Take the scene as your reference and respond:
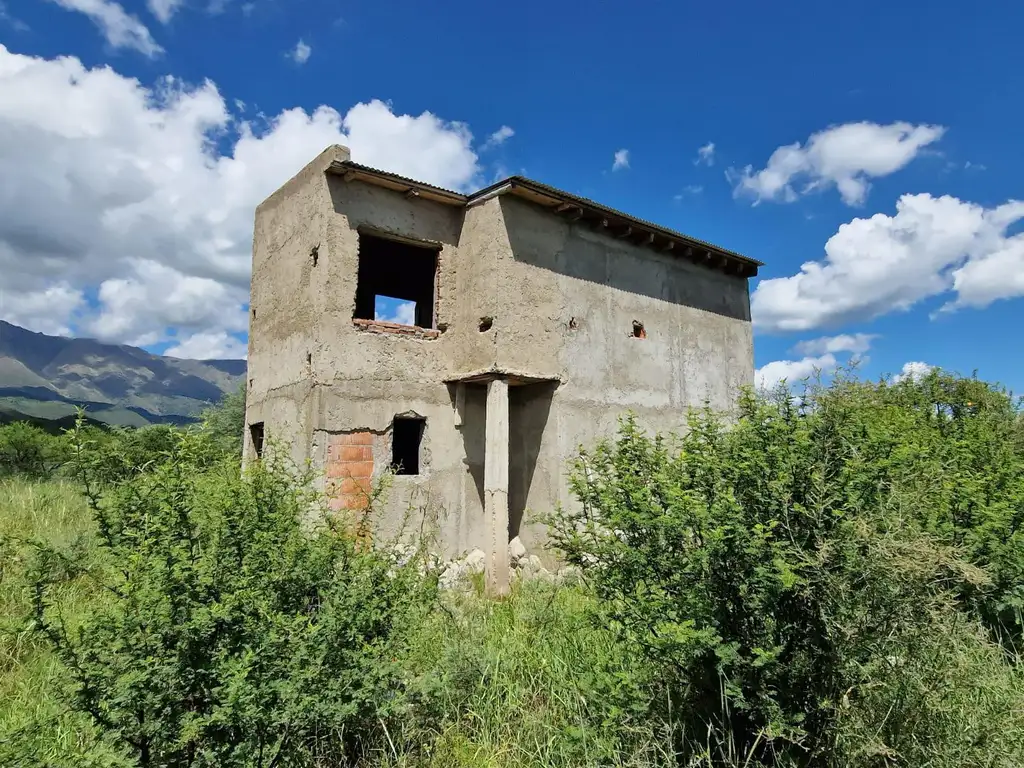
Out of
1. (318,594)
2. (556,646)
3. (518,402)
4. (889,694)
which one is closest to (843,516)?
(889,694)

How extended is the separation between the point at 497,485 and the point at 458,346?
249cm

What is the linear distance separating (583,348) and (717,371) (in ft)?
13.1

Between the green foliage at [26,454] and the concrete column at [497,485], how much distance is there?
12.7m

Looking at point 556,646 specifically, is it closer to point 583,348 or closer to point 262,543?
point 262,543

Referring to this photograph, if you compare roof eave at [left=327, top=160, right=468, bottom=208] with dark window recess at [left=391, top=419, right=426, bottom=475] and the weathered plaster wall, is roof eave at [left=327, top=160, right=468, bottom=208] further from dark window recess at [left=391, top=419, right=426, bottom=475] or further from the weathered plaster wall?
dark window recess at [left=391, top=419, right=426, bottom=475]

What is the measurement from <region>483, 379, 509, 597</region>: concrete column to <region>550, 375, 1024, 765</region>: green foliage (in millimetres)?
5319

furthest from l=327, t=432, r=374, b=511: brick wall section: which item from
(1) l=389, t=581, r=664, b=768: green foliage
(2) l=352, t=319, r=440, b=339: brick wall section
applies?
(1) l=389, t=581, r=664, b=768: green foliage

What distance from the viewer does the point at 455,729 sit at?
14.1 feet

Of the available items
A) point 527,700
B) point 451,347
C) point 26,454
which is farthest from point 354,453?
point 26,454

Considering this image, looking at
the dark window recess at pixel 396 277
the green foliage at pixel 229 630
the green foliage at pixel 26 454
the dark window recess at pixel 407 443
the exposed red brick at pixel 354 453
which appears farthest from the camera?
the green foliage at pixel 26 454

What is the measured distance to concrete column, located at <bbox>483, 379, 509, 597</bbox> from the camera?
9336mm

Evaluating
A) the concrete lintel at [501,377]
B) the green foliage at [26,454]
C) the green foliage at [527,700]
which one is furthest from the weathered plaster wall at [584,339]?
the green foliage at [26,454]

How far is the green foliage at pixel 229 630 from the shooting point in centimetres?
327

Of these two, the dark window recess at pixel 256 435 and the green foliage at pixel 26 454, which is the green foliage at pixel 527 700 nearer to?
the dark window recess at pixel 256 435
